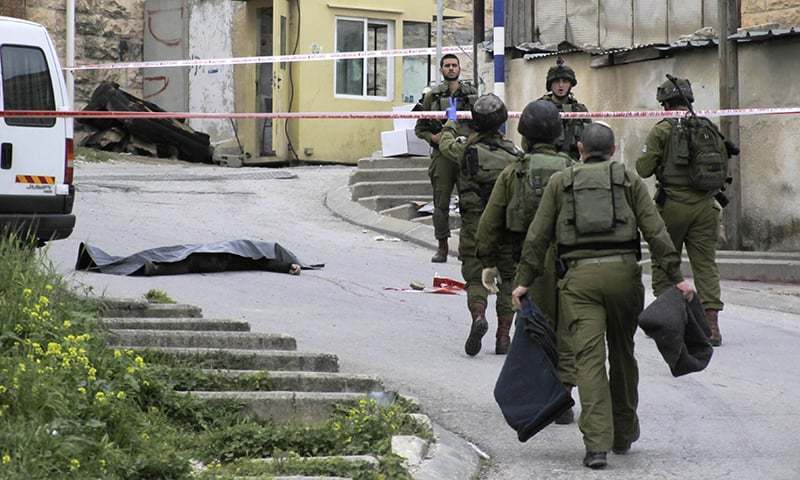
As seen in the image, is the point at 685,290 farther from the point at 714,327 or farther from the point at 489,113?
the point at 714,327

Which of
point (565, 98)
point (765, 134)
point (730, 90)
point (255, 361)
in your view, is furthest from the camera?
point (765, 134)

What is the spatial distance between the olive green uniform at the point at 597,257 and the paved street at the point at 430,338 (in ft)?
1.25

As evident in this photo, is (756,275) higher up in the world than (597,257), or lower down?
lower down

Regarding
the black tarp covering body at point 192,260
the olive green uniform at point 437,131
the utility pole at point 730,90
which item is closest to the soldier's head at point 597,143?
the black tarp covering body at point 192,260

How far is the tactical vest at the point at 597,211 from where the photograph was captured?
22.3 ft

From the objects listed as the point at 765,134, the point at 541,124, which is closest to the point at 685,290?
the point at 541,124

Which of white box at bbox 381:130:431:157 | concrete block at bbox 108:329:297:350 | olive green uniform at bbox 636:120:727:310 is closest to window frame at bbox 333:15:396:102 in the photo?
white box at bbox 381:130:431:157

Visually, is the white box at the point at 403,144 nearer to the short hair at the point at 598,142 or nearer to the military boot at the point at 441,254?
the military boot at the point at 441,254

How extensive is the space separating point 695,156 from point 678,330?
374 centimetres

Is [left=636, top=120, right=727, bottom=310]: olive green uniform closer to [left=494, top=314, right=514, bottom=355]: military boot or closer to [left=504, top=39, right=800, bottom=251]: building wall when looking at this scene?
[left=494, top=314, right=514, bottom=355]: military boot

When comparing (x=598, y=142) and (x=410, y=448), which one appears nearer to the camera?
(x=410, y=448)

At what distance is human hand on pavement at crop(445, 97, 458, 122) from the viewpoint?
1234cm

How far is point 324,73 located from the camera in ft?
88.1

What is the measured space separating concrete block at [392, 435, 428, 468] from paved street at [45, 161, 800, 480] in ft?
1.10
